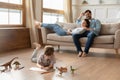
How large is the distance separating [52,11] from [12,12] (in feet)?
5.02

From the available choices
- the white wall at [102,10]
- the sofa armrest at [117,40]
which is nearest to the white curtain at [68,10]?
the white wall at [102,10]

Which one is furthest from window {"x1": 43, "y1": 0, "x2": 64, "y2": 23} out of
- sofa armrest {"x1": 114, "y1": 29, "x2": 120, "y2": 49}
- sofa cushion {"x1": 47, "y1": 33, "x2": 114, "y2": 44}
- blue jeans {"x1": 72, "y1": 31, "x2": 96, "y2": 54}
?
sofa armrest {"x1": 114, "y1": 29, "x2": 120, "y2": 49}

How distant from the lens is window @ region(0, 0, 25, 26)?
4.95m

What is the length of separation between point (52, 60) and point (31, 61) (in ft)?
2.11

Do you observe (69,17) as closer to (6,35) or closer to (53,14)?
(53,14)

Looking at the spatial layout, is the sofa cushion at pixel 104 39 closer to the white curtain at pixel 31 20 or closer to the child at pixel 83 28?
the child at pixel 83 28

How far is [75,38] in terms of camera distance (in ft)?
14.4

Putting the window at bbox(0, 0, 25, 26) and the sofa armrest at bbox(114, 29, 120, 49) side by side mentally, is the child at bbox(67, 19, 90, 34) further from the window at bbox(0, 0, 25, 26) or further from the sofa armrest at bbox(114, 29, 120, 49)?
the window at bbox(0, 0, 25, 26)

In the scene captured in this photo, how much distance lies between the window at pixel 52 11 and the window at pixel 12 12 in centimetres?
83

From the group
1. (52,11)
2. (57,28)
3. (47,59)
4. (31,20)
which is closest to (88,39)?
(57,28)

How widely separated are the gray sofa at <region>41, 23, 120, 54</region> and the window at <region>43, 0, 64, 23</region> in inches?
47.5

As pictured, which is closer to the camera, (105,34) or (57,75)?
(57,75)

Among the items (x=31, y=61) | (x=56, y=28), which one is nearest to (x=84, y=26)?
(x=56, y=28)

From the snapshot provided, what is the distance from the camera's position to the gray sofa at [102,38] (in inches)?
164
